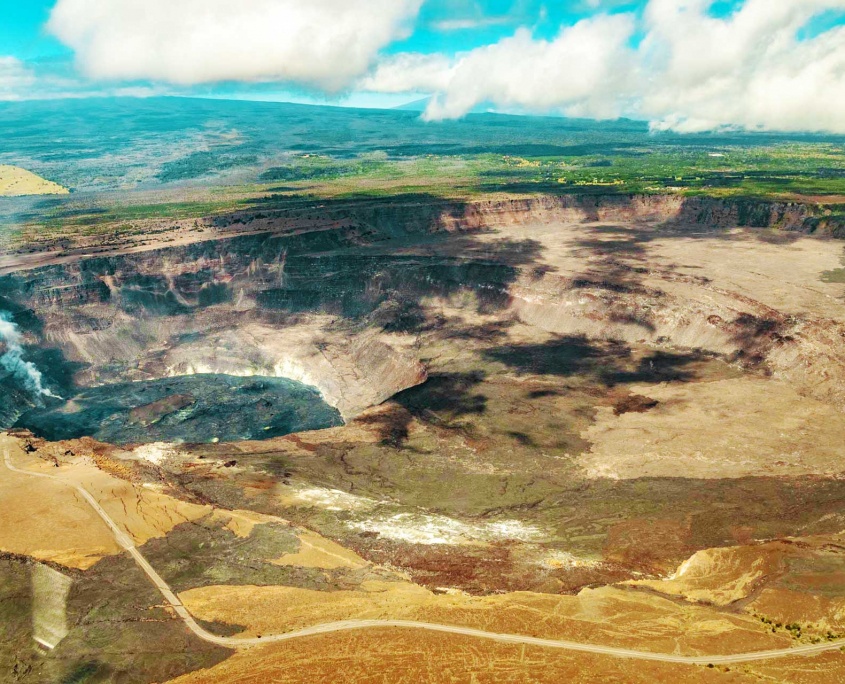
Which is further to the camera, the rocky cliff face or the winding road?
the rocky cliff face

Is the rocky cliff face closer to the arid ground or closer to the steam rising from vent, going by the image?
the arid ground

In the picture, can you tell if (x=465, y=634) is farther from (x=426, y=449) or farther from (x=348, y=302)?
(x=348, y=302)

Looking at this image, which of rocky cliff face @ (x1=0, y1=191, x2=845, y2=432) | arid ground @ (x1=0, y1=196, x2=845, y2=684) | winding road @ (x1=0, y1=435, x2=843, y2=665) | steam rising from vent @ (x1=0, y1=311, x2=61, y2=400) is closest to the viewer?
winding road @ (x1=0, y1=435, x2=843, y2=665)

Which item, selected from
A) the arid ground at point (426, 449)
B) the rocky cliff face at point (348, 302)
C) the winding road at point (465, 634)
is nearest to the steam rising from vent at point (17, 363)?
the arid ground at point (426, 449)

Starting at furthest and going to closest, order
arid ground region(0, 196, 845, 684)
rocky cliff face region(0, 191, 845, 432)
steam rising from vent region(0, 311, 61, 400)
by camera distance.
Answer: steam rising from vent region(0, 311, 61, 400), rocky cliff face region(0, 191, 845, 432), arid ground region(0, 196, 845, 684)

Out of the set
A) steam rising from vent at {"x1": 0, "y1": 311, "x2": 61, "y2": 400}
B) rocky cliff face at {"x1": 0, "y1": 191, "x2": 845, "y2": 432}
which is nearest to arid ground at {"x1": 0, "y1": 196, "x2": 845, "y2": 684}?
rocky cliff face at {"x1": 0, "y1": 191, "x2": 845, "y2": 432}

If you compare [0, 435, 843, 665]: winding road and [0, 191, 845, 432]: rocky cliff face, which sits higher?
[0, 191, 845, 432]: rocky cliff face

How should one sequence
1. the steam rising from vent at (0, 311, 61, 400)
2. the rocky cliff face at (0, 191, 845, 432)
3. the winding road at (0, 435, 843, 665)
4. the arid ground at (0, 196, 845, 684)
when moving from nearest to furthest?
the winding road at (0, 435, 843, 665) < the arid ground at (0, 196, 845, 684) < the rocky cliff face at (0, 191, 845, 432) < the steam rising from vent at (0, 311, 61, 400)

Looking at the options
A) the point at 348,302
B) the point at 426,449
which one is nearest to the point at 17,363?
the point at 348,302

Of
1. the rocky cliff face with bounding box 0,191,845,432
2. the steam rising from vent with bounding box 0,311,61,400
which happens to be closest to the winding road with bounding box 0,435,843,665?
the rocky cliff face with bounding box 0,191,845,432
